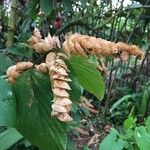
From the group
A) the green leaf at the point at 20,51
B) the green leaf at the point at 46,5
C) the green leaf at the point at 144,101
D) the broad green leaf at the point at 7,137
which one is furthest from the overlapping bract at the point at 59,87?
the green leaf at the point at 144,101

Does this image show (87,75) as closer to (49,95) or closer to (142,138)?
(49,95)

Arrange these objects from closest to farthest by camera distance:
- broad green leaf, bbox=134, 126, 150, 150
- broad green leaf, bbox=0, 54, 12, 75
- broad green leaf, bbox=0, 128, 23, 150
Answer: broad green leaf, bbox=0, 128, 23, 150, broad green leaf, bbox=0, 54, 12, 75, broad green leaf, bbox=134, 126, 150, 150

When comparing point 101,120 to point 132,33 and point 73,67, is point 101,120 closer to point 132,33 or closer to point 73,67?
point 132,33

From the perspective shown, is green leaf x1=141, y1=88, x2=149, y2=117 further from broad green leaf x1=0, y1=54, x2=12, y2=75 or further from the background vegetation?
broad green leaf x1=0, y1=54, x2=12, y2=75

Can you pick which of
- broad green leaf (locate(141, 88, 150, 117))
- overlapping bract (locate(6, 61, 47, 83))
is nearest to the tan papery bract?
overlapping bract (locate(6, 61, 47, 83))

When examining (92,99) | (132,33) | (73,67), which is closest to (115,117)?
(92,99)

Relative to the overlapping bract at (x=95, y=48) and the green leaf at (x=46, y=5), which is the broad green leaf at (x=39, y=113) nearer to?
the overlapping bract at (x=95, y=48)

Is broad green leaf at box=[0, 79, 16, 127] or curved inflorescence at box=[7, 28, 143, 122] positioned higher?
curved inflorescence at box=[7, 28, 143, 122]
